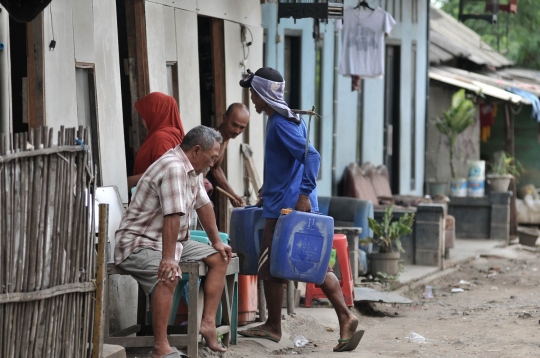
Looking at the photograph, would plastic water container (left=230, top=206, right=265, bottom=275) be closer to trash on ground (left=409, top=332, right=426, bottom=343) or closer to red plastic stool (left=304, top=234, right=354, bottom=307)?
trash on ground (left=409, top=332, right=426, bottom=343)

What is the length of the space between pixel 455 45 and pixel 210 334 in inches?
592

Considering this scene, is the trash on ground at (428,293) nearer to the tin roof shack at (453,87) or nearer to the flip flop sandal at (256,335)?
the flip flop sandal at (256,335)

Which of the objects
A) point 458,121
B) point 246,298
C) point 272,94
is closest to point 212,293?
point 246,298

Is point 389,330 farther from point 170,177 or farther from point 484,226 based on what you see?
point 484,226

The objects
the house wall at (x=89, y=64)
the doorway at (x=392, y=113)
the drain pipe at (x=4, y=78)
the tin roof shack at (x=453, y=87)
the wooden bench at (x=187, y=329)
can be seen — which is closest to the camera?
the drain pipe at (x=4, y=78)

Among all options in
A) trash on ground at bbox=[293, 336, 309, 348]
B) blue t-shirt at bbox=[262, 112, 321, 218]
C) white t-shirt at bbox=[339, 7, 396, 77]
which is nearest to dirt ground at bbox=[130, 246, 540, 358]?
trash on ground at bbox=[293, 336, 309, 348]

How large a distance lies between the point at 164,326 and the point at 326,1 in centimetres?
479

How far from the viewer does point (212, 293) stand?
5.91m

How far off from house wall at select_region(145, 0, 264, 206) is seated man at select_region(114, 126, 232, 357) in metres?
1.65

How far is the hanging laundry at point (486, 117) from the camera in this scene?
1859 centimetres

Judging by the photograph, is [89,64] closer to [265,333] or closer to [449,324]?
[265,333]

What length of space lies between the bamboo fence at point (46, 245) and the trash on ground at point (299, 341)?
2428mm

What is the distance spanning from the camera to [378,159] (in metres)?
14.1

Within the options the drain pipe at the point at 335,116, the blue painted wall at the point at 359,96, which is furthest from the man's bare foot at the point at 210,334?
the drain pipe at the point at 335,116
